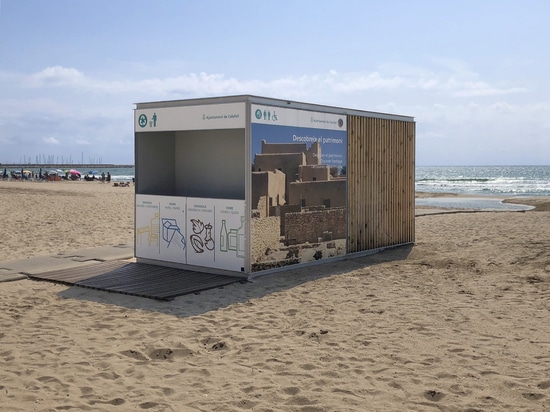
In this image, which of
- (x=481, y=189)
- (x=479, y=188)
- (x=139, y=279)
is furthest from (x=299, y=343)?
(x=479, y=188)

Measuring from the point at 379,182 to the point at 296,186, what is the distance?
2.66 m

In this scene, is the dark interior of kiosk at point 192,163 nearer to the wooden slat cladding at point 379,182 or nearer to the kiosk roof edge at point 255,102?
the kiosk roof edge at point 255,102

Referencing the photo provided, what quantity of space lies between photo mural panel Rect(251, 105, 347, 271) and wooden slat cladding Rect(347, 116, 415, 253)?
34cm

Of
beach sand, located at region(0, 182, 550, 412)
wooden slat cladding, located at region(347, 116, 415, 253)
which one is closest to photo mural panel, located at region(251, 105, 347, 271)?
wooden slat cladding, located at region(347, 116, 415, 253)

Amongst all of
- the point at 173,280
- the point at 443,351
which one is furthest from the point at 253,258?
the point at 443,351

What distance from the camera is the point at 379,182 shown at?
1156 centimetres

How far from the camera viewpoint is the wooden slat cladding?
10883 millimetres

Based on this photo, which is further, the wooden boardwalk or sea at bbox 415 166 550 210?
sea at bbox 415 166 550 210

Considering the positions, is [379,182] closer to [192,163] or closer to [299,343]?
[192,163]

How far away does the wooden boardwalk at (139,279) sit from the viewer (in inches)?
313

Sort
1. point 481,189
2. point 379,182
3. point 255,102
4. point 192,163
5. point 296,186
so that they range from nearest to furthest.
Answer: point 255,102, point 296,186, point 192,163, point 379,182, point 481,189

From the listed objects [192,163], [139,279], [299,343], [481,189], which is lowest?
[299,343]

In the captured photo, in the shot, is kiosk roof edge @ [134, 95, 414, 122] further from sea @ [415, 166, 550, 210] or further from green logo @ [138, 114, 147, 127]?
sea @ [415, 166, 550, 210]

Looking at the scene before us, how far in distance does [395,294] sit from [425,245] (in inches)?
189
